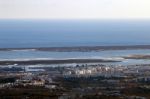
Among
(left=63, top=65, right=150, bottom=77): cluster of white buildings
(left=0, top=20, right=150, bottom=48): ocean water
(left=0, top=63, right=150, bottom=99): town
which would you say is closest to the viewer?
(left=0, top=63, right=150, bottom=99): town

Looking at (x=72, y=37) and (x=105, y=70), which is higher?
(x=72, y=37)

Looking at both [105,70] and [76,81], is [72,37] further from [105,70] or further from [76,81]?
[76,81]

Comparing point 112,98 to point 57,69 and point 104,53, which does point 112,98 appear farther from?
point 104,53

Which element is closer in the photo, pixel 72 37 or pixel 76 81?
pixel 76 81

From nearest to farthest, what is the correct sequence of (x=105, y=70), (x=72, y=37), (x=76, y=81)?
(x=76, y=81) → (x=105, y=70) → (x=72, y=37)

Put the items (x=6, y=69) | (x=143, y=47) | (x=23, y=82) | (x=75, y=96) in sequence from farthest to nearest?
(x=143, y=47)
(x=6, y=69)
(x=23, y=82)
(x=75, y=96)

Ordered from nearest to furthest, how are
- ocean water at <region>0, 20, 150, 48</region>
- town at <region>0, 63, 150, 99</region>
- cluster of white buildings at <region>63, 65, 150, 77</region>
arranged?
town at <region>0, 63, 150, 99</region>, cluster of white buildings at <region>63, 65, 150, 77</region>, ocean water at <region>0, 20, 150, 48</region>

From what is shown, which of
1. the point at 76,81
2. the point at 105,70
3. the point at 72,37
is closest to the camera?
the point at 76,81

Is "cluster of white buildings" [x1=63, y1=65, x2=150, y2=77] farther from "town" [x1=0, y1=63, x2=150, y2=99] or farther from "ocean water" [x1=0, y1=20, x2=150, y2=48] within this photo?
"ocean water" [x1=0, y1=20, x2=150, y2=48]

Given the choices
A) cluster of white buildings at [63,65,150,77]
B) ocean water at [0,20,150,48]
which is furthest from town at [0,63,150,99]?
ocean water at [0,20,150,48]

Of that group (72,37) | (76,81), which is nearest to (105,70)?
(76,81)

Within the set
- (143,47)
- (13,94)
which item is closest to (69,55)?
(143,47)
